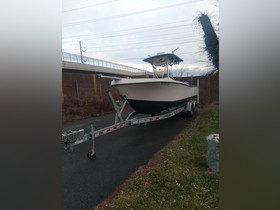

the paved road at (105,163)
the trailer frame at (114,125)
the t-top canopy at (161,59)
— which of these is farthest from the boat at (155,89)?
the paved road at (105,163)

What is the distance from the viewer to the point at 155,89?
17.6 feet

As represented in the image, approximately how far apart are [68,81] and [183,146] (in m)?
6.96

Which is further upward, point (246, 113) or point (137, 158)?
point (246, 113)

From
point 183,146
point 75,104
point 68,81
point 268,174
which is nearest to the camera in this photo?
point 268,174

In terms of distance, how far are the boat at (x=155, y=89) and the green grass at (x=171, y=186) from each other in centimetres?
171

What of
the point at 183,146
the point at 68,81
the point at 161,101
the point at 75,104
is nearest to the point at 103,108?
the point at 75,104

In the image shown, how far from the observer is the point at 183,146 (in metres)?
4.21

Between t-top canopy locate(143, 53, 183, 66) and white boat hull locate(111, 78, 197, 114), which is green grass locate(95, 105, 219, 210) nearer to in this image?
white boat hull locate(111, 78, 197, 114)

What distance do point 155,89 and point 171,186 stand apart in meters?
3.04

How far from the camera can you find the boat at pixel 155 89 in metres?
4.96

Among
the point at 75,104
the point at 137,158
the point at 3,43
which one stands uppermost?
the point at 3,43

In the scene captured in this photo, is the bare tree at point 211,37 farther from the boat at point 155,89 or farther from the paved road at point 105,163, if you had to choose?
the paved road at point 105,163

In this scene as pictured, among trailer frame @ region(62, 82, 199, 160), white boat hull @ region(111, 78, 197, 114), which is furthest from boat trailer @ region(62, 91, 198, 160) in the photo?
white boat hull @ region(111, 78, 197, 114)

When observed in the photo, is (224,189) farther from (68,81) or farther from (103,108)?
(68,81)
